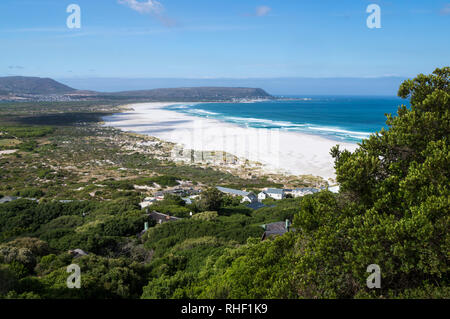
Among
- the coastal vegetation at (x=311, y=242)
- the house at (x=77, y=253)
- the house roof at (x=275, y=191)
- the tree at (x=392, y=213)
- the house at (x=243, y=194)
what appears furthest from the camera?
the house roof at (x=275, y=191)

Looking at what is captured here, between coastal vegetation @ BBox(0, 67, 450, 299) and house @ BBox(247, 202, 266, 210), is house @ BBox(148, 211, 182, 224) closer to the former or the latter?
coastal vegetation @ BBox(0, 67, 450, 299)

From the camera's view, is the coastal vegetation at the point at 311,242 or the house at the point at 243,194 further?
the house at the point at 243,194

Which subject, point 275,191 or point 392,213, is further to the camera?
point 275,191

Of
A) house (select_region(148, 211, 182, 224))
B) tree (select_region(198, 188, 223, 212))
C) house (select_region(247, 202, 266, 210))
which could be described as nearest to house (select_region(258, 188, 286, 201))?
house (select_region(247, 202, 266, 210))

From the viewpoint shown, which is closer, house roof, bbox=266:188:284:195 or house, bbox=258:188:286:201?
house, bbox=258:188:286:201

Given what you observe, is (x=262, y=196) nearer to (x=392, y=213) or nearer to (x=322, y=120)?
(x=392, y=213)

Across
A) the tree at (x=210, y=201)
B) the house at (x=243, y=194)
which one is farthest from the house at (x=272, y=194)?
the tree at (x=210, y=201)

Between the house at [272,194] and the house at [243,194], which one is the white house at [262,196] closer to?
the house at [272,194]

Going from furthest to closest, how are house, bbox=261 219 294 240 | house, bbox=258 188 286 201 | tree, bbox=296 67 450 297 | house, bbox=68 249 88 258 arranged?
house, bbox=258 188 286 201, house, bbox=261 219 294 240, house, bbox=68 249 88 258, tree, bbox=296 67 450 297

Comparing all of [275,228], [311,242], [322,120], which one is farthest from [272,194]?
[322,120]

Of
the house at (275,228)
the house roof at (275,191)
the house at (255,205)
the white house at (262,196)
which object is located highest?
the house at (275,228)

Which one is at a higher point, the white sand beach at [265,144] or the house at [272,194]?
the white sand beach at [265,144]

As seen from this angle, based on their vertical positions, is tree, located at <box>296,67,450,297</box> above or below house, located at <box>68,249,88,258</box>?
above
